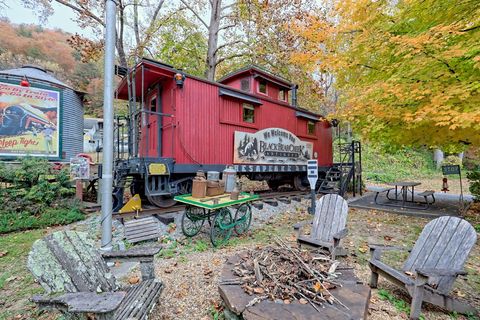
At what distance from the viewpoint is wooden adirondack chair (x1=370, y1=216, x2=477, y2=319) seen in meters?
2.43

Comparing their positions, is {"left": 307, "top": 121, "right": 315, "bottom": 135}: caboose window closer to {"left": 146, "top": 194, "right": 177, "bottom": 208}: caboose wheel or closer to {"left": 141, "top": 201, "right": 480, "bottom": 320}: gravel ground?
{"left": 141, "top": 201, "right": 480, "bottom": 320}: gravel ground

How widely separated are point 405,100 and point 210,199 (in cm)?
457

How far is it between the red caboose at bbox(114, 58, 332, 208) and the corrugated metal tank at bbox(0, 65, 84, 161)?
139 inches

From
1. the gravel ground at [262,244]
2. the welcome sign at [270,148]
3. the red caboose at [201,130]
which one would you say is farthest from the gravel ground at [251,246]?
the welcome sign at [270,148]

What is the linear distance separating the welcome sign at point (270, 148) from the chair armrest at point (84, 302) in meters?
5.92

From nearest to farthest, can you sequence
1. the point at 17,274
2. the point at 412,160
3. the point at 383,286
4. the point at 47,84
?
the point at 383,286, the point at 17,274, the point at 47,84, the point at 412,160

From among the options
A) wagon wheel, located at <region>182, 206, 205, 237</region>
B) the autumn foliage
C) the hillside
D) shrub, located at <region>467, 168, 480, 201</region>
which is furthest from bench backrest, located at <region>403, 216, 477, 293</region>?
the hillside

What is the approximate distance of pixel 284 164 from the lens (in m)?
9.13

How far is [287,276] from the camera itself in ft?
7.64

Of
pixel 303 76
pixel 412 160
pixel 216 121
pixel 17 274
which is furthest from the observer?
pixel 412 160

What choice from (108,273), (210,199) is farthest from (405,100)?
(108,273)

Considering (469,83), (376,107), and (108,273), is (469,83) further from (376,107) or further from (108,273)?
Result: (108,273)

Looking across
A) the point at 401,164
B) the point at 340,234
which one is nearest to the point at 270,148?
the point at 340,234

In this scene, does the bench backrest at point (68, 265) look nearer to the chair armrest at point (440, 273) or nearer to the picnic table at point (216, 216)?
the picnic table at point (216, 216)
